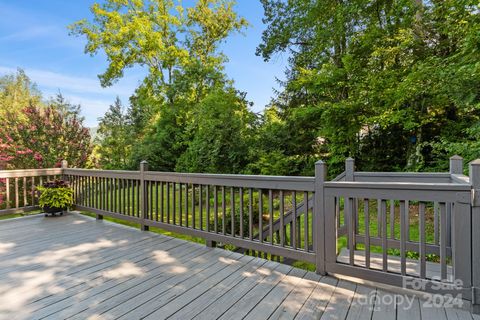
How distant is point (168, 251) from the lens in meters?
3.21

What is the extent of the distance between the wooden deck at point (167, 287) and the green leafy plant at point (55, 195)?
153 centimetres

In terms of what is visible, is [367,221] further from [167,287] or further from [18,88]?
[18,88]

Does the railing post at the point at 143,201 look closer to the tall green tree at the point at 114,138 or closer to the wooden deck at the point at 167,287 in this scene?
the wooden deck at the point at 167,287

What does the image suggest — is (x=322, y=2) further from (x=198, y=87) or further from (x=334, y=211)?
(x=334, y=211)

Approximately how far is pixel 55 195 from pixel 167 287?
13.1 feet


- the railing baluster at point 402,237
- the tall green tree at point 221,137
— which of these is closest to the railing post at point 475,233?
the railing baluster at point 402,237

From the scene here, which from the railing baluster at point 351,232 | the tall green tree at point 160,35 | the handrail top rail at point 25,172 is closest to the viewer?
the railing baluster at point 351,232

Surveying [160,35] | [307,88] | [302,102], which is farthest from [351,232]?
[160,35]

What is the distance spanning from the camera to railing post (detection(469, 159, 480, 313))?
70.1 inches

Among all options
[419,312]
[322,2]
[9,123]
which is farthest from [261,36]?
[419,312]

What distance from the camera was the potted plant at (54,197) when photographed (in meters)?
4.96

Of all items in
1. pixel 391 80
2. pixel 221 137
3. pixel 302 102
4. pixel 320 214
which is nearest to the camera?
pixel 320 214

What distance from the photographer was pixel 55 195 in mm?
4996

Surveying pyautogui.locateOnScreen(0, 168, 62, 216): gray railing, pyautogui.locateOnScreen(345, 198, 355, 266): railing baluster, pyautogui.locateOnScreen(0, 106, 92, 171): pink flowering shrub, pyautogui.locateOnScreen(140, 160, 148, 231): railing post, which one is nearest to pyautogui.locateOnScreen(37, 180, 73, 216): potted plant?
pyautogui.locateOnScreen(0, 168, 62, 216): gray railing
